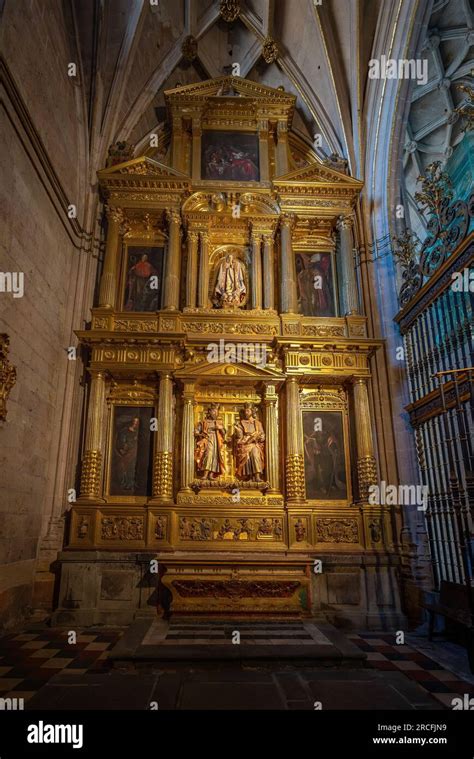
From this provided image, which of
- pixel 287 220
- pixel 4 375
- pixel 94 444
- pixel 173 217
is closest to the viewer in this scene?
pixel 4 375

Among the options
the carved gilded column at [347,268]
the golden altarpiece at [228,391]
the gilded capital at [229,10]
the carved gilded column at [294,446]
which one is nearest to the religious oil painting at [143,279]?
the golden altarpiece at [228,391]

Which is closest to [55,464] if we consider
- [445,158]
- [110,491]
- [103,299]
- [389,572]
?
[110,491]

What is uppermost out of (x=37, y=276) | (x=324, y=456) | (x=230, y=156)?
(x=230, y=156)

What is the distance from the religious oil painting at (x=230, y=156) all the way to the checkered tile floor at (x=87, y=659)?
9655 mm

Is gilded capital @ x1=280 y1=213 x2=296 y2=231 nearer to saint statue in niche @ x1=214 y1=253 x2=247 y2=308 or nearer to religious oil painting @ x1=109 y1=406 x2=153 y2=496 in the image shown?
saint statue in niche @ x1=214 y1=253 x2=247 y2=308

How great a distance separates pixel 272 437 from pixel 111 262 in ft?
16.8

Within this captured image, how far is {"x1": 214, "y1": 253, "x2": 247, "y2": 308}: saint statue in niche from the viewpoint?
10.7 m

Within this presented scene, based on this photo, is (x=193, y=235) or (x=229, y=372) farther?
(x=193, y=235)

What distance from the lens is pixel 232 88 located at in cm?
1247

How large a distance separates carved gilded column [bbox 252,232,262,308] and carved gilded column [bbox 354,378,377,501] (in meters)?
2.76

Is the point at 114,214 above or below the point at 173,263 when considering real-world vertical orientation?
above

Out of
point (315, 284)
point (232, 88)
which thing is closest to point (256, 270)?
point (315, 284)

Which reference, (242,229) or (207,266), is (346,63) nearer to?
(242,229)

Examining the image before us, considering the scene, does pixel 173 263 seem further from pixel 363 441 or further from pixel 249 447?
pixel 363 441
